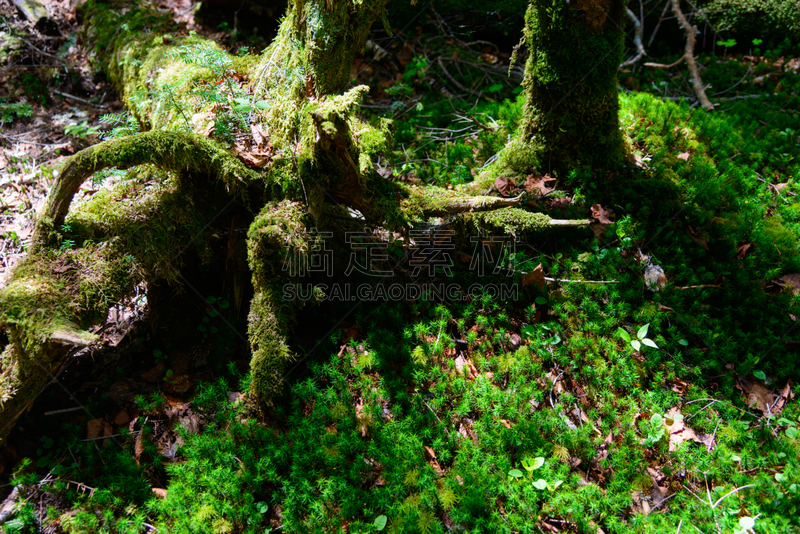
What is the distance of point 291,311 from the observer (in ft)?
11.9

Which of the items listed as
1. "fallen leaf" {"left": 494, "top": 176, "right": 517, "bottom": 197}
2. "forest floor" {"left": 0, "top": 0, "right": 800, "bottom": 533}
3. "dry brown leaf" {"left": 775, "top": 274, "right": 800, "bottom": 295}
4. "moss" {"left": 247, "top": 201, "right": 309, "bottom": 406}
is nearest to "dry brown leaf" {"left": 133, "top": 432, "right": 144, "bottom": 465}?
"forest floor" {"left": 0, "top": 0, "right": 800, "bottom": 533}

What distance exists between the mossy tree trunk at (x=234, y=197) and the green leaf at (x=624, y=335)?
1.09 metres

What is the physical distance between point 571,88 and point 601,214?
1.25 meters

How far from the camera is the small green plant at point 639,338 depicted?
12.5 feet

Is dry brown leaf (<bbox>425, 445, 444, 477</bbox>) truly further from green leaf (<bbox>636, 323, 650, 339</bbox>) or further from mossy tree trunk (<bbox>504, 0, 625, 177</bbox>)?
mossy tree trunk (<bbox>504, 0, 625, 177</bbox>)

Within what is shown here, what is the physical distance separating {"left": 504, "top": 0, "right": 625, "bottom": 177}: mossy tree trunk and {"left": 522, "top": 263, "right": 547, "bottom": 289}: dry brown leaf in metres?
Result: 1.24

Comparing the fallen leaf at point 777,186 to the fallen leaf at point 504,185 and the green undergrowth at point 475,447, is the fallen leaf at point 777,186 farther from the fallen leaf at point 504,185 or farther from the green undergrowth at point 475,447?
the fallen leaf at point 504,185

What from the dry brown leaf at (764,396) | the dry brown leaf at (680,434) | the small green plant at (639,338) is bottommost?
the dry brown leaf at (680,434)

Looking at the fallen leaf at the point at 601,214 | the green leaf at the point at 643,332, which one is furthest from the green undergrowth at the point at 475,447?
the fallen leaf at the point at 601,214

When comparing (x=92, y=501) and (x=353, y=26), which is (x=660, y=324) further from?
(x=92, y=501)

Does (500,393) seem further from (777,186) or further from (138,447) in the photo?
(777,186)

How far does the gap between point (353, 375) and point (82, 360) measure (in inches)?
88.8

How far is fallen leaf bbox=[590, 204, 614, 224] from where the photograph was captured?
14.9ft

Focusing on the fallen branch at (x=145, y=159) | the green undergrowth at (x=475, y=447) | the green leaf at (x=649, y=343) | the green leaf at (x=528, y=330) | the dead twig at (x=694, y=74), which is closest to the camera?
the green undergrowth at (x=475, y=447)
